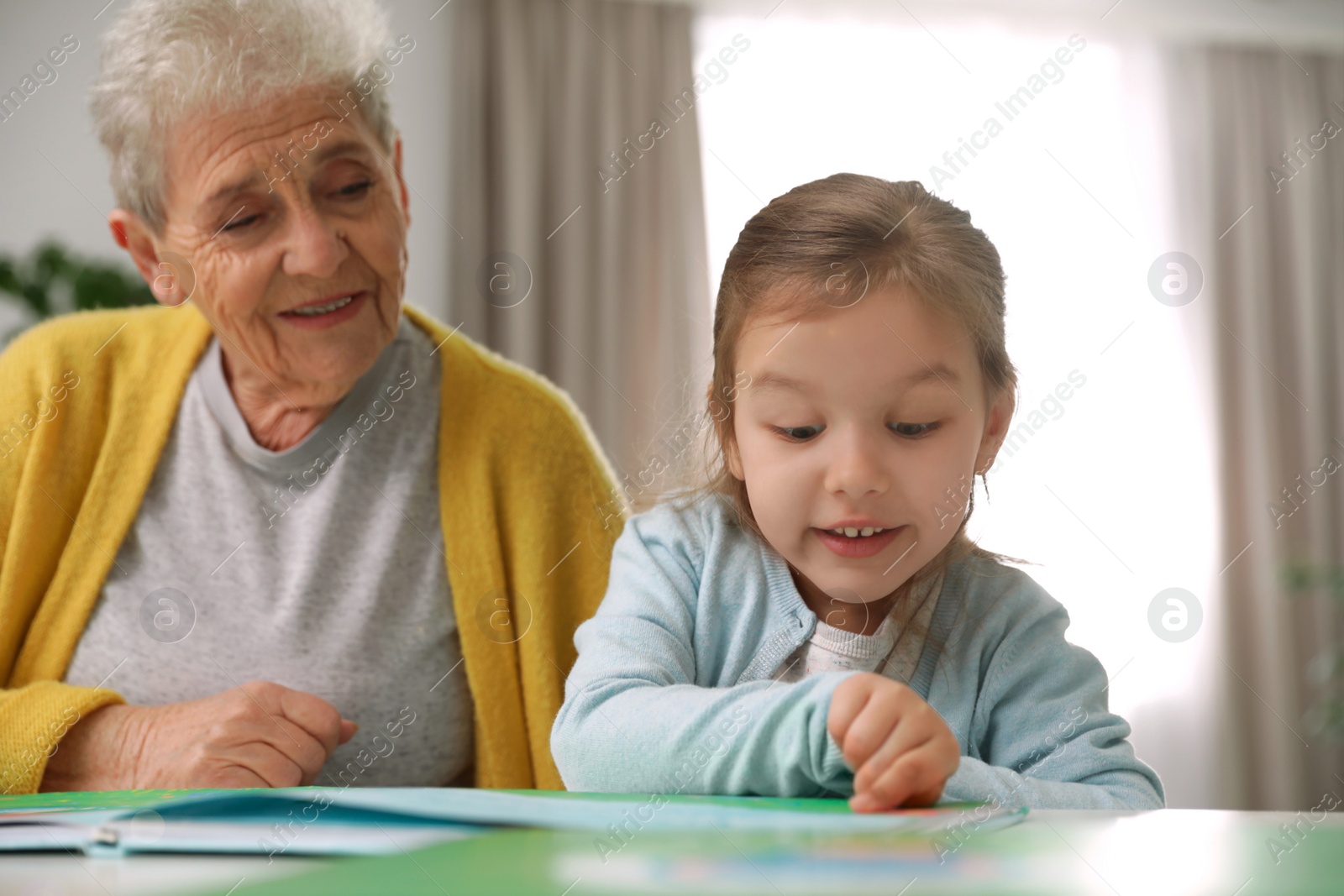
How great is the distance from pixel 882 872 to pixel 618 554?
0.53m

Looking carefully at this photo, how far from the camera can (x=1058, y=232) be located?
3342mm

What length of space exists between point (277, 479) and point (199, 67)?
1.42ft


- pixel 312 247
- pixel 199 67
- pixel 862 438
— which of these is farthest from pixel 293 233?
pixel 862 438

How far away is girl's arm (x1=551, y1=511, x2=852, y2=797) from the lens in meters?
0.63

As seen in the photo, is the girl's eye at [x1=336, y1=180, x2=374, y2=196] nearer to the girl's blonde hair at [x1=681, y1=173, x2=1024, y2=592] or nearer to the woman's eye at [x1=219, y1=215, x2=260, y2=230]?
the woman's eye at [x1=219, y1=215, x2=260, y2=230]

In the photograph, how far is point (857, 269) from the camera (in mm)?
815

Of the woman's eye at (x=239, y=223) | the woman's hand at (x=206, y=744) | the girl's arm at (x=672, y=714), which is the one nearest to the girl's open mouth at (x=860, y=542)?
the girl's arm at (x=672, y=714)

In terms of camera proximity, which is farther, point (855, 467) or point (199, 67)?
point (199, 67)

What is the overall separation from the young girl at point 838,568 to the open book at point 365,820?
72 millimetres

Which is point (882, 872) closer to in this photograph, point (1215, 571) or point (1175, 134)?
point (1215, 571)

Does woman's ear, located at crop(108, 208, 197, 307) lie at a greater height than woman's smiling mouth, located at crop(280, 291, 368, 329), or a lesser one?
greater

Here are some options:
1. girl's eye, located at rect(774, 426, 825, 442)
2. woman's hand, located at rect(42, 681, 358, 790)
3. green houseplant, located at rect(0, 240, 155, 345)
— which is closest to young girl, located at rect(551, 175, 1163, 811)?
girl's eye, located at rect(774, 426, 825, 442)

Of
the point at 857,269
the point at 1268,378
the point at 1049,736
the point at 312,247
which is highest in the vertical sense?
the point at 1268,378

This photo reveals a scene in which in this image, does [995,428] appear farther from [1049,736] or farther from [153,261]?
[153,261]
